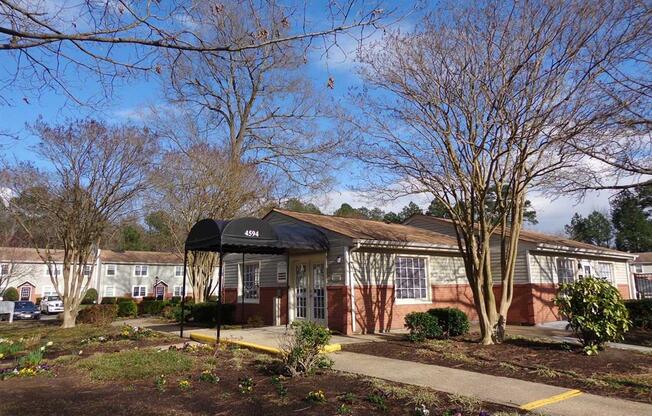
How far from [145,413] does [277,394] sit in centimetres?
171

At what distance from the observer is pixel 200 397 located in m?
6.62

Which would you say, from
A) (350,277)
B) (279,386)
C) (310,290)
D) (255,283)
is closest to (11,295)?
(255,283)

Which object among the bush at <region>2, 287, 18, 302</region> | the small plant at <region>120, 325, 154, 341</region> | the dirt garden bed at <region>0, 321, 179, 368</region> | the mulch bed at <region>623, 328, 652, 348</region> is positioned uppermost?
the bush at <region>2, 287, 18, 302</region>

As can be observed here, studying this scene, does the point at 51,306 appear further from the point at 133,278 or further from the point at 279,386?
the point at 279,386

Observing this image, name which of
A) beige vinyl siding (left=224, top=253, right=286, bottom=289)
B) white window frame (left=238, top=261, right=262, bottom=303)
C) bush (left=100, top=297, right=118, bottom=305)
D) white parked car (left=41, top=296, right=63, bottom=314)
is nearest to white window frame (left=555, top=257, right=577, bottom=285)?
beige vinyl siding (left=224, top=253, right=286, bottom=289)

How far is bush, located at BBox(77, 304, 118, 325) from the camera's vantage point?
1969cm

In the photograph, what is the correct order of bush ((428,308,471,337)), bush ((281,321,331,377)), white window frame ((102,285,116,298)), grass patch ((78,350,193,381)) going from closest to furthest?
bush ((281,321,331,377)), grass patch ((78,350,193,381)), bush ((428,308,471,337)), white window frame ((102,285,116,298))

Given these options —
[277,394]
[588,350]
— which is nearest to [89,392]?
[277,394]

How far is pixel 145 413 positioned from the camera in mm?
5812

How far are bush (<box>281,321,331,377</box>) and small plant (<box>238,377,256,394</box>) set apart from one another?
700 millimetres

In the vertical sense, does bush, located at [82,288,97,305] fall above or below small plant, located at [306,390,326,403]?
above

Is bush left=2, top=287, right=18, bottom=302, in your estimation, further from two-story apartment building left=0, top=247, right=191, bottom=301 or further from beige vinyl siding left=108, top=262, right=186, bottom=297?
beige vinyl siding left=108, top=262, right=186, bottom=297

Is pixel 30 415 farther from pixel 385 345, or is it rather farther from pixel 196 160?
pixel 196 160

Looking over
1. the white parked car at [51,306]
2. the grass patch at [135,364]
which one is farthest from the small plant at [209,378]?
the white parked car at [51,306]
